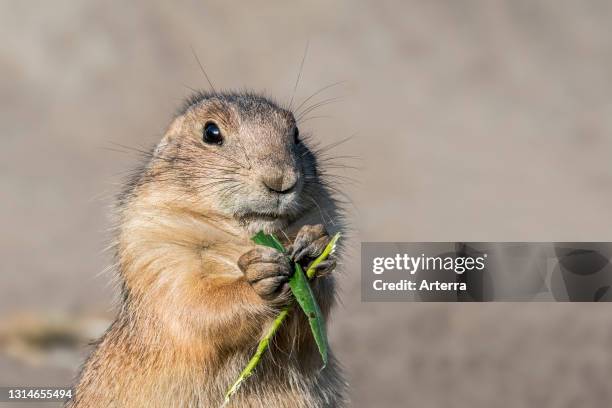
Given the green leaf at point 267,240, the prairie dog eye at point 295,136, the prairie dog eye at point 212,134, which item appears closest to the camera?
the green leaf at point 267,240

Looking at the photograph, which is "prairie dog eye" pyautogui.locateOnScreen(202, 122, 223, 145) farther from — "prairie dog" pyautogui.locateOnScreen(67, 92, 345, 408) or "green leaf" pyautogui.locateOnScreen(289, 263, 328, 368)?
"green leaf" pyautogui.locateOnScreen(289, 263, 328, 368)

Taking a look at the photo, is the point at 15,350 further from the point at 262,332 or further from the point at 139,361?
the point at 262,332

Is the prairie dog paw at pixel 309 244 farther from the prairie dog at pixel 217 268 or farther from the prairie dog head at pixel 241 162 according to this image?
the prairie dog head at pixel 241 162

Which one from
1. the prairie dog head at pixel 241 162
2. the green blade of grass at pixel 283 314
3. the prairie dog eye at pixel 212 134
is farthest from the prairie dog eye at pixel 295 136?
the green blade of grass at pixel 283 314

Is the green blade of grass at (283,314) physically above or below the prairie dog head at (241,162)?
below

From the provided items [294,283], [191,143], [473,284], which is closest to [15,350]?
[473,284]

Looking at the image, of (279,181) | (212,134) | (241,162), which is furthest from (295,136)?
(279,181)
